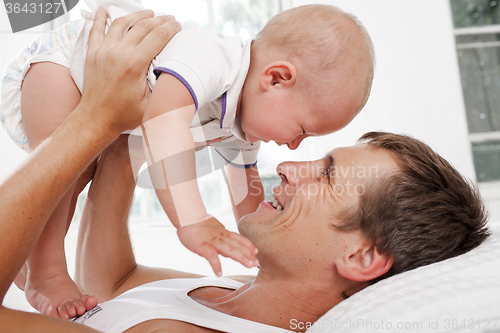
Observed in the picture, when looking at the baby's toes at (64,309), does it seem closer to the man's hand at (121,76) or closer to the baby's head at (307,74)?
the man's hand at (121,76)

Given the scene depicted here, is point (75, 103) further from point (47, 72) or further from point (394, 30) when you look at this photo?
point (394, 30)

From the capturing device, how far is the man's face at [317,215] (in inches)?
33.6

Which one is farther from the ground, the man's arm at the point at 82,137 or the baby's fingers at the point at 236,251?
the man's arm at the point at 82,137

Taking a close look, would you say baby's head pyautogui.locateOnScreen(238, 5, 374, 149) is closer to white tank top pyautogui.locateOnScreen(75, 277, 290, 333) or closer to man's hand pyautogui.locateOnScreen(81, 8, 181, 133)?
man's hand pyautogui.locateOnScreen(81, 8, 181, 133)

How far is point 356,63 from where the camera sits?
87cm

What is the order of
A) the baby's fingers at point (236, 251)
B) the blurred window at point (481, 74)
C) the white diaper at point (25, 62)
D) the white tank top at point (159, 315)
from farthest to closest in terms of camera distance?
the blurred window at point (481, 74) < the white diaper at point (25, 62) < the white tank top at point (159, 315) < the baby's fingers at point (236, 251)

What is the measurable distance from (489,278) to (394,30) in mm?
2319

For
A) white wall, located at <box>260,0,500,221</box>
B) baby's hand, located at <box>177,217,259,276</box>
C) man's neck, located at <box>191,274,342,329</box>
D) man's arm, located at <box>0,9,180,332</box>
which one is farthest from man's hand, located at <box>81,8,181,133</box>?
white wall, located at <box>260,0,500,221</box>

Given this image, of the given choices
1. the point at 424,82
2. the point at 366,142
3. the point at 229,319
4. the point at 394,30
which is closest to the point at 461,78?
the point at 424,82

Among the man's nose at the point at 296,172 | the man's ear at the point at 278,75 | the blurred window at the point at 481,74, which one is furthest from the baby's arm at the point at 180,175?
the blurred window at the point at 481,74

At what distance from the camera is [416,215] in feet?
2.71

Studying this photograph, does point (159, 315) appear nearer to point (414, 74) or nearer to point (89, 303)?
point (89, 303)

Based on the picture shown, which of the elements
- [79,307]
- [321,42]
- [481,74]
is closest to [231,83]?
[321,42]

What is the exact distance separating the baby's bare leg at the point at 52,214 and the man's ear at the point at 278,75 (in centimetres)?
46
